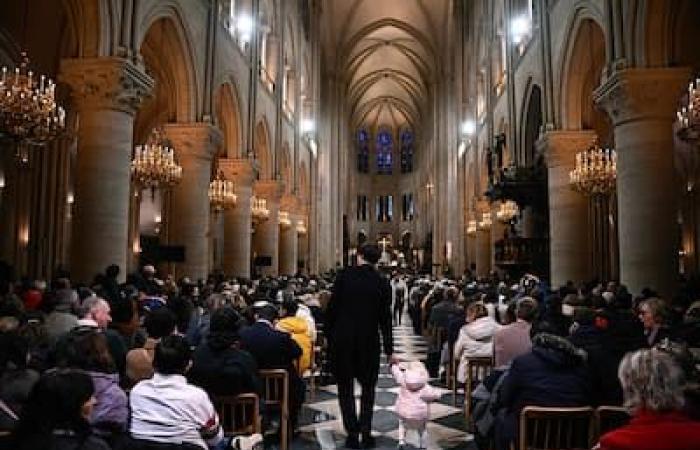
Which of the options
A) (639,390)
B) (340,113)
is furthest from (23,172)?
(340,113)

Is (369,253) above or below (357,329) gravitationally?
above

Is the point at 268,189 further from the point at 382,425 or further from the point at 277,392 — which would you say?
the point at 277,392

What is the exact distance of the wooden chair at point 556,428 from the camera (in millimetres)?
3971

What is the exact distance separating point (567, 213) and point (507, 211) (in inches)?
244

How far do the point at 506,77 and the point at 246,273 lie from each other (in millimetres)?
10628

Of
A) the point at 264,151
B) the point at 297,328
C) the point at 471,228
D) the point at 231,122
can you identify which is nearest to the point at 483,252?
the point at 471,228

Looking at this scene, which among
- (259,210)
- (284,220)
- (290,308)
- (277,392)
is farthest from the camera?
(284,220)

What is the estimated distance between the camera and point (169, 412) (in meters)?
3.49

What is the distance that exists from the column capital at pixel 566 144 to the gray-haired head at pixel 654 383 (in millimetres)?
13394

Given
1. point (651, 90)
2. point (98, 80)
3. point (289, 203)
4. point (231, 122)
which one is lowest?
point (651, 90)

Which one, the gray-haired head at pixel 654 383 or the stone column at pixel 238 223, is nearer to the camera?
the gray-haired head at pixel 654 383

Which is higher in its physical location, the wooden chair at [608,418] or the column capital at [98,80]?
the column capital at [98,80]

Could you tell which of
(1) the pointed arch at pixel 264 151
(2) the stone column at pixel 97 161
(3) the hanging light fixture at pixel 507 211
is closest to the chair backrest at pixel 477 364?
(2) the stone column at pixel 97 161

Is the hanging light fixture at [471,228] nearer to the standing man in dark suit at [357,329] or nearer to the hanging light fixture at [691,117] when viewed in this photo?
the hanging light fixture at [691,117]
